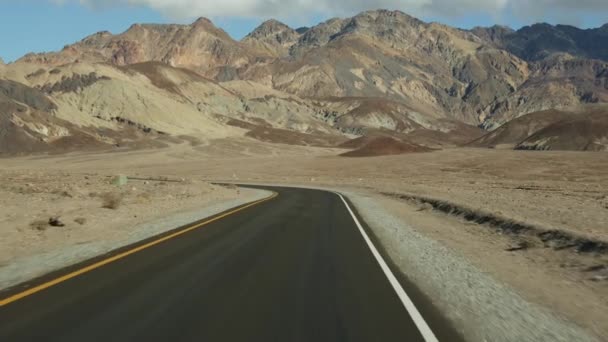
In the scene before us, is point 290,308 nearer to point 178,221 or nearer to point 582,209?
point 178,221

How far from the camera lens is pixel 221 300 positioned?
8.49 metres

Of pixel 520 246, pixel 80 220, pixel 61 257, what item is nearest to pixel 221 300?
pixel 61 257

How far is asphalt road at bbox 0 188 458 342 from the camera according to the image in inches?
273

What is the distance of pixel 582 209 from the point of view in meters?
25.3

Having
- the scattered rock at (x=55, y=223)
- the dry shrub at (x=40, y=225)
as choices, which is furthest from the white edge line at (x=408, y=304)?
the scattered rock at (x=55, y=223)

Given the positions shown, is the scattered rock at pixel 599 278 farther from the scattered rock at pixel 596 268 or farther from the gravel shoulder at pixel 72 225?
the gravel shoulder at pixel 72 225

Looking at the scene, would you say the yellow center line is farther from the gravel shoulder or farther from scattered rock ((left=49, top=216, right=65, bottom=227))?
scattered rock ((left=49, top=216, right=65, bottom=227))

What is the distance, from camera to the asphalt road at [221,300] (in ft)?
22.7

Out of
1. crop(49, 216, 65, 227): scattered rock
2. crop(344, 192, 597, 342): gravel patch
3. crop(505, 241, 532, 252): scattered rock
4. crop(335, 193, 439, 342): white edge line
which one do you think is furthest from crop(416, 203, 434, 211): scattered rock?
crop(49, 216, 65, 227): scattered rock

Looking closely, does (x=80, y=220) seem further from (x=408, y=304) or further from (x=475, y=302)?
(x=475, y=302)

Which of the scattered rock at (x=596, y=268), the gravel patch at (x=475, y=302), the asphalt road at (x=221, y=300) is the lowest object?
the gravel patch at (x=475, y=302)

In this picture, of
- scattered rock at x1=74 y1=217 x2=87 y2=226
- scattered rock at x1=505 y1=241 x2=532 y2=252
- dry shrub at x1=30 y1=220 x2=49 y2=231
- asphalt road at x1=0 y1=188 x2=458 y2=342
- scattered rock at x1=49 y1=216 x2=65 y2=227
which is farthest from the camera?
scattered rock at x1=74 y1=217 x2=87 y2=226

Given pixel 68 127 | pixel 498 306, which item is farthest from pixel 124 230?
pixel 68 127

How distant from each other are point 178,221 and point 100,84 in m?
192
